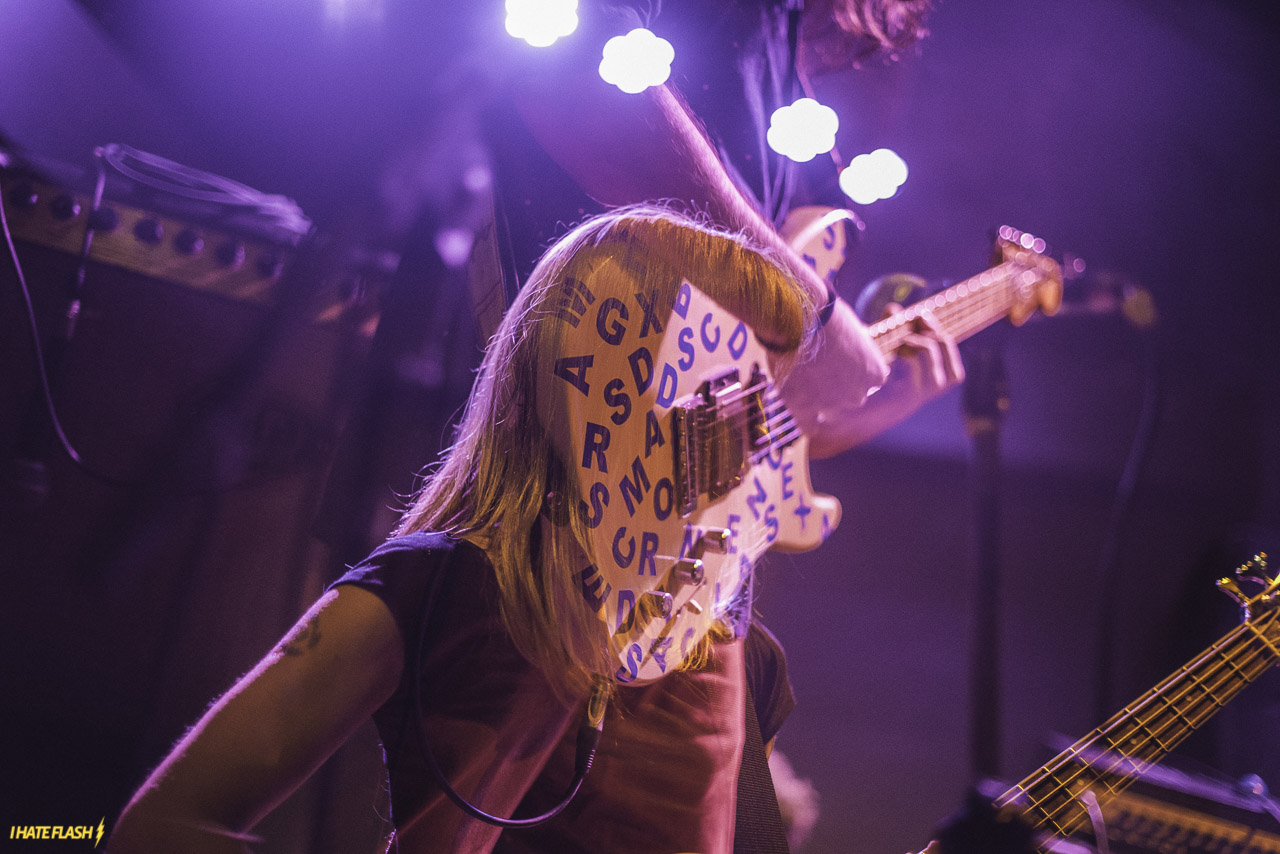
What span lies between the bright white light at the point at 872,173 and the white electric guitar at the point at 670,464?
2.21 feet

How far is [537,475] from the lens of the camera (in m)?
0.64

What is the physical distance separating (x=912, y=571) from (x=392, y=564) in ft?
4.83

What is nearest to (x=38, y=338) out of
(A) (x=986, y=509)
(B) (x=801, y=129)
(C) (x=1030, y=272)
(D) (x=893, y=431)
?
(B) (x=801, y=129)

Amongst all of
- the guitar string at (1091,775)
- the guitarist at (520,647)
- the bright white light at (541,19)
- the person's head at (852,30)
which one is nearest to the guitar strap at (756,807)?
the guitarist at (520,647)

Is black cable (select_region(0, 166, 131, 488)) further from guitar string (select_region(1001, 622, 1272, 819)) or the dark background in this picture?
guitar string (select_region(1001, 622, 1272, 819))

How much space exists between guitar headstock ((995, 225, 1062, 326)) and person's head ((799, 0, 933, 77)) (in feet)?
1.61

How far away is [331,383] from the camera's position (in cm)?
91

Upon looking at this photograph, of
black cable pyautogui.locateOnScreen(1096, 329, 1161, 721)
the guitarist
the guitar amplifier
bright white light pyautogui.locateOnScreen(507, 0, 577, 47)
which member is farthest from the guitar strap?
black cable pyautogui.locateOnScreen(1096, 329, 1161, 721)

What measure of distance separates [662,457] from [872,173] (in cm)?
98

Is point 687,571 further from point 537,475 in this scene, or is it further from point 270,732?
point 270,732

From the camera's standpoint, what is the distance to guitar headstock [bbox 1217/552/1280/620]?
79cm

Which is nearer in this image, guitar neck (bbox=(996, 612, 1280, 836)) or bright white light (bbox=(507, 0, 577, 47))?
guitar neck (bbox=(996, 612, 1280, 836))

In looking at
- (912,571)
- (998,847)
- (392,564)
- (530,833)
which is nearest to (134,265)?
(392,564)

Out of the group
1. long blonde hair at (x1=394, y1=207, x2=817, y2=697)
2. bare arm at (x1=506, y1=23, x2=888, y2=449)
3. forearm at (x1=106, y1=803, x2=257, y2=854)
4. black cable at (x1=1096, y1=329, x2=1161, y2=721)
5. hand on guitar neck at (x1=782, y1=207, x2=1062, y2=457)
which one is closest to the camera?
forearm at (x1=106, y1=803, x2=257, y2=854)
